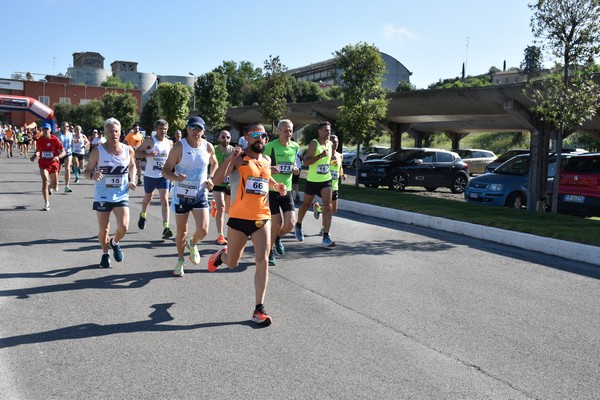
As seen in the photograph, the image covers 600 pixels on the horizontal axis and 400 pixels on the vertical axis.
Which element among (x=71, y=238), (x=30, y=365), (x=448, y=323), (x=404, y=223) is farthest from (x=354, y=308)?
(x=404, y=223)

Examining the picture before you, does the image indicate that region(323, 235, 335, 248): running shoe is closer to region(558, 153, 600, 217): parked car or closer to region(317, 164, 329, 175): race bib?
region(317, 164, 329, 175): race bib

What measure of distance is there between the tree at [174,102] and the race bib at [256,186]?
1722 inches

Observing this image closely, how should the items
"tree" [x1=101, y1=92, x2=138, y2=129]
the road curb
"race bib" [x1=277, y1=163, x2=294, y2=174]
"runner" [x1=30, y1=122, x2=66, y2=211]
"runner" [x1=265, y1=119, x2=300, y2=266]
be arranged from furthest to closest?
"tree" [x1=101, y1=92, x2=138, y2=129] < "runner" [x1=30, y1=122, x2=66, y2=211] < the road curb < "race bib" [x1=277, y1=163, x2=294, y2=174] < "runner" [x1=265, y1=119, x2=300, y2=266]

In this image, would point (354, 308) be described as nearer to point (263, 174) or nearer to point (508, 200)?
point (263, 174)

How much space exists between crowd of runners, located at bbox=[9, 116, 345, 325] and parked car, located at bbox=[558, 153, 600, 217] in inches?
260

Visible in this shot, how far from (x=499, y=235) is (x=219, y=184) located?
5.63 m

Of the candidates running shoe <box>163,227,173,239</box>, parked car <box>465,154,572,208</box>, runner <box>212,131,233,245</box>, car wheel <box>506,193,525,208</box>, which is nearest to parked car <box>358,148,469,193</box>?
parked car <box>465,154,572,208</box>

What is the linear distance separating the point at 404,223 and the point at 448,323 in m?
7.89

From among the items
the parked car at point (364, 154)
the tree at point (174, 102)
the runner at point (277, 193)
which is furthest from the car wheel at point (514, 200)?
the tree at point (174, 102)

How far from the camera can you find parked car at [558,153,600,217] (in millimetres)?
13914

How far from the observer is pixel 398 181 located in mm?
22406

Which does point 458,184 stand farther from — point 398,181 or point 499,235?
point 499,235

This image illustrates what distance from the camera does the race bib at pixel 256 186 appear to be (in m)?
5.82

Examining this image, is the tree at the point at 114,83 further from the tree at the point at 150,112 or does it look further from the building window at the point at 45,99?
the tree at the point at 150,112
